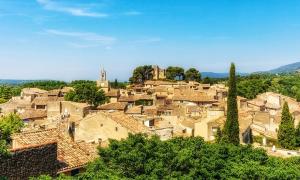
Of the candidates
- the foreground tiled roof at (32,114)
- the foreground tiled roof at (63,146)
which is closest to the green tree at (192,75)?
the foreground tiled roof at (32,114)

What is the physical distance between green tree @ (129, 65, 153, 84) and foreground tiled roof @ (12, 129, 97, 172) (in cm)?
12241

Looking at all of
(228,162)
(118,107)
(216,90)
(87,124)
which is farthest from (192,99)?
(228,162)

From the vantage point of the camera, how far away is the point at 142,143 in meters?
24.4

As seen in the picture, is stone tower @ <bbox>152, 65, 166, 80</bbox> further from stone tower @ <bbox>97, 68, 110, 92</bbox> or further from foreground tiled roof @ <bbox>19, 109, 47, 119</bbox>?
foreground tiled roof @ <bbox>19, 109, 47, 119</bbox>

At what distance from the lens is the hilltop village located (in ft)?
77.0

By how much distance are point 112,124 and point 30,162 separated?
19.4 meters

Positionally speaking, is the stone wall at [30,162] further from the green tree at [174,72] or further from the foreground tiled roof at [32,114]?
the green tree at [174,72]

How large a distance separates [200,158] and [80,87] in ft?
240

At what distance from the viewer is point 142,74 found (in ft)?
496

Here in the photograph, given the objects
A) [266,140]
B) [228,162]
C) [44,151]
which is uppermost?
[44,151]

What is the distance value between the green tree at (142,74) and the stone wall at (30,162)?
422ft

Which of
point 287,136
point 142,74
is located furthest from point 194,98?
point 142,74

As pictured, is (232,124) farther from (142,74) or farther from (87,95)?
(142,74)

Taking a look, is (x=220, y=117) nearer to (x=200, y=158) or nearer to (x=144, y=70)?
(x=200, y=158)
